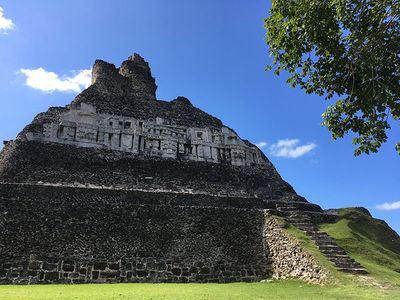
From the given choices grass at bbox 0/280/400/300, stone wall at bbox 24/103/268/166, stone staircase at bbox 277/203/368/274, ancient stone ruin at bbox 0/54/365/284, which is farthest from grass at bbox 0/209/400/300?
stone wall at bbox 24/103/268/166

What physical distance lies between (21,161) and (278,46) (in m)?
12.8

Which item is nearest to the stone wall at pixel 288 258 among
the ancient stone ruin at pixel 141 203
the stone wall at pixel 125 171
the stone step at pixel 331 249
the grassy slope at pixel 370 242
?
the ancient stone ruin at pixel 141 203

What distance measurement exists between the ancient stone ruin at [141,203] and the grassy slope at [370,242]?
2.77ft

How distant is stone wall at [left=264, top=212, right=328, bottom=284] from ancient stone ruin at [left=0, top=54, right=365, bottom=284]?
2.2 inches

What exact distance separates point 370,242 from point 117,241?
34.7ft

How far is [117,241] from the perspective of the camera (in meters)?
14.3

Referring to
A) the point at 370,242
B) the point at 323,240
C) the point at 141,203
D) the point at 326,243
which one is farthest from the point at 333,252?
the point at 141,203

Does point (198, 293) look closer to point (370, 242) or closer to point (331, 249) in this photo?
point (331, 249)

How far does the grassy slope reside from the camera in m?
14.1

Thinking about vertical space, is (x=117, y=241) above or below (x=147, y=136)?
below

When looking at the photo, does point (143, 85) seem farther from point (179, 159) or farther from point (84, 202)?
point (84, 202)

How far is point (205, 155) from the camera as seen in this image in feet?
74.0

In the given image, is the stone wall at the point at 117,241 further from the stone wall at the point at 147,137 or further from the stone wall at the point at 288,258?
the stone wall at the point at 147,137

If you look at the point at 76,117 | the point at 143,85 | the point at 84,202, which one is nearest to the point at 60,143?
the point at 76,117
